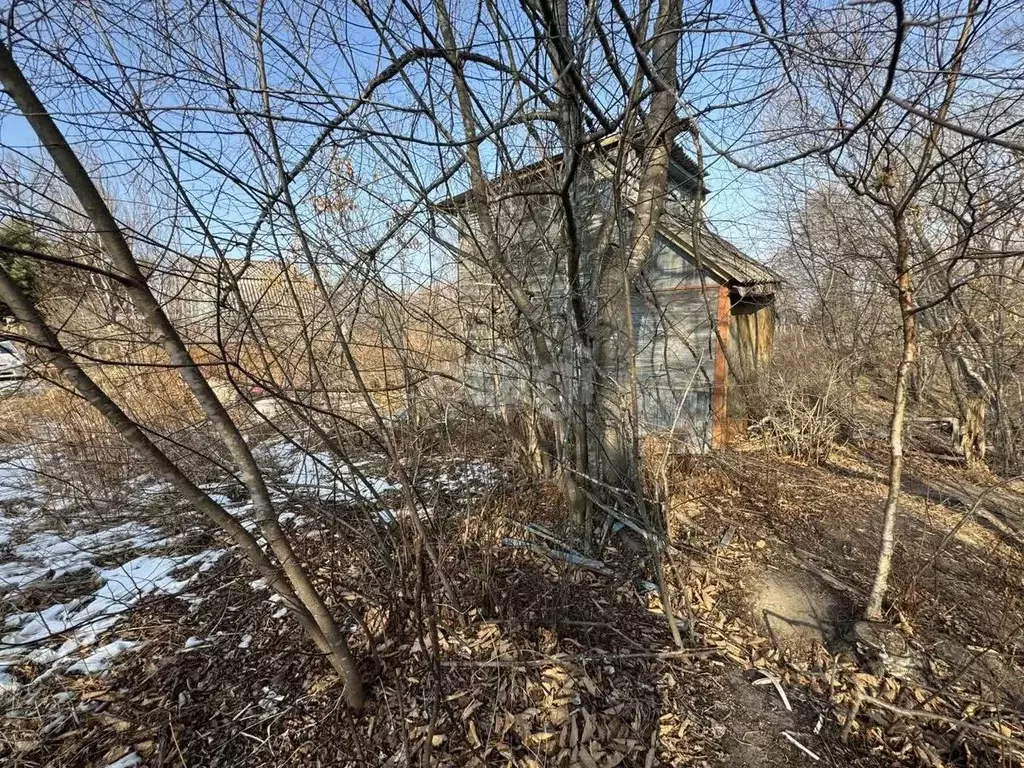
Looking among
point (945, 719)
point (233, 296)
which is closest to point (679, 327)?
point (945, 719)

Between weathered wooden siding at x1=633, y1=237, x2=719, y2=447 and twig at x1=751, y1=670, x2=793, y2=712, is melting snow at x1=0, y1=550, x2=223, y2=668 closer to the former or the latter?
twig at x1=751, y1=670, x2=793, y2=712

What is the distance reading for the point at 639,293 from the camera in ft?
10.3

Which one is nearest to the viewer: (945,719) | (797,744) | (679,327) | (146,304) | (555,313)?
(146,304)

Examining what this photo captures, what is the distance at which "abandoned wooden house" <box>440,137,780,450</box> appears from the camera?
10.1ft

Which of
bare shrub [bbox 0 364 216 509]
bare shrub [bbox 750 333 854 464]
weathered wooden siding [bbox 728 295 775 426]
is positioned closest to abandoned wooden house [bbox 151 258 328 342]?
bare shrub [bbox 0 364 216 509]

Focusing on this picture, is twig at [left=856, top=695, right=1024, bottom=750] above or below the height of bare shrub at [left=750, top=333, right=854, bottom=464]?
below

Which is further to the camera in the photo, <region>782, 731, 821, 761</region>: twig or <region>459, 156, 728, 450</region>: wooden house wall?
<region>459, 156, 728, 450</region>: wooden house wall

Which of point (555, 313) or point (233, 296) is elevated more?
point (233, 296)

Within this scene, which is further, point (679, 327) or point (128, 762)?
point (679, 327)

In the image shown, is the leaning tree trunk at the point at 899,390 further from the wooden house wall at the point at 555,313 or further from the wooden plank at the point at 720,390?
the wooden plank at the point at 720,390

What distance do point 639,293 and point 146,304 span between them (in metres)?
2.91

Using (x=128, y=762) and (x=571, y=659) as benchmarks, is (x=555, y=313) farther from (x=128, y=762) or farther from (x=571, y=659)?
(x=128, y=762)

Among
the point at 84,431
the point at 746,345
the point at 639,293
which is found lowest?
the point at 746,345

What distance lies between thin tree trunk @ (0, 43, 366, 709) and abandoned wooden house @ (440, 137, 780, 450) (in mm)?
1466
